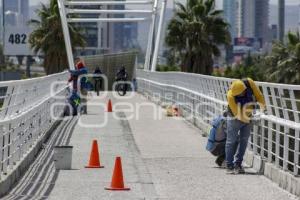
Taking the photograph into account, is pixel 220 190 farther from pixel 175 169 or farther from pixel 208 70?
pixel 208 70

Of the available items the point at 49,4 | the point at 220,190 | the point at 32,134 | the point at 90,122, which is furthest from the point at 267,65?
the point at 220,190

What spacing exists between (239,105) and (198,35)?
49.5 m

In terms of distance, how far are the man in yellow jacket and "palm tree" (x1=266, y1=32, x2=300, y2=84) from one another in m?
41.0

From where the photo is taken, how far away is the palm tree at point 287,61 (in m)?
56.8

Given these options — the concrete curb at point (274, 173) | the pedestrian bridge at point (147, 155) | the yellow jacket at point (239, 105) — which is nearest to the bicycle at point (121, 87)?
the pedestrian bridge at point (147, 155)

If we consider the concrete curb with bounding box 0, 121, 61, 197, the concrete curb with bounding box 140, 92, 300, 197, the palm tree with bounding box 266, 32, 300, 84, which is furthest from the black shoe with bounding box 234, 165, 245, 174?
the palm tree with bounding box 266, 32, 300, 84

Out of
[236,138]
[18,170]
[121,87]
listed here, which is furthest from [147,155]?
[121,87]

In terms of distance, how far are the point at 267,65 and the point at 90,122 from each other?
4070 cm

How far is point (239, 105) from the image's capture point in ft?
44.7

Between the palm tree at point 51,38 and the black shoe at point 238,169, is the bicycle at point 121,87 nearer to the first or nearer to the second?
the palm tree at point 51,38

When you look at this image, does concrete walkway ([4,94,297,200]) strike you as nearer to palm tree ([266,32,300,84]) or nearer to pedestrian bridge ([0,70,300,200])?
pedestrian bridge ([0,70,300,200])

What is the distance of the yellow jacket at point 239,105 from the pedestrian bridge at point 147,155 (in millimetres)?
239

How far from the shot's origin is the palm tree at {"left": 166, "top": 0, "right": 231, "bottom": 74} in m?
62.5

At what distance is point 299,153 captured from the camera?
11.8 m
